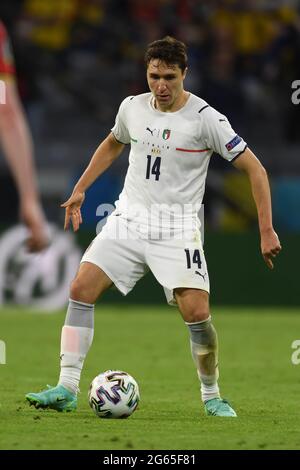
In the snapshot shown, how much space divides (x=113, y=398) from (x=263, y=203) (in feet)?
4.96

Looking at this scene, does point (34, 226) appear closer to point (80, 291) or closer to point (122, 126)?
point (80, 291)

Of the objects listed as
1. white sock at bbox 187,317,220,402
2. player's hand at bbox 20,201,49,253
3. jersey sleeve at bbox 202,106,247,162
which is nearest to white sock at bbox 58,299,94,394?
white sock at bbox 187,317,220,402

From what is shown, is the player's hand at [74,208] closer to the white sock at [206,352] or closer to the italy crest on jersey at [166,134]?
the italy crest on jersey at [166,134]

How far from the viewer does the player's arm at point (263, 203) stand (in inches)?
296

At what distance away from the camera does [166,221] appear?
7879 millimetres

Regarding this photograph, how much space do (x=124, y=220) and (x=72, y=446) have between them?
2.07 m

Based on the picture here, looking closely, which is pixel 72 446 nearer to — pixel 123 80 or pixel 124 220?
pixel 124 220

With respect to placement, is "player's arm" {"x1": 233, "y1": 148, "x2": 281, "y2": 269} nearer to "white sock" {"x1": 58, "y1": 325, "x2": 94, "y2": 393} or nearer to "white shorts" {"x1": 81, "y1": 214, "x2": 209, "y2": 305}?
"white shorts" {"x1": 81, "y1": 214, "x2": 209, "y2": 305}

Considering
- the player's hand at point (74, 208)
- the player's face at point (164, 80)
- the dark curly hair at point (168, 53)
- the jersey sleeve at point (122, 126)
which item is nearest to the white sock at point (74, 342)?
the player's hand at point (74, 208)

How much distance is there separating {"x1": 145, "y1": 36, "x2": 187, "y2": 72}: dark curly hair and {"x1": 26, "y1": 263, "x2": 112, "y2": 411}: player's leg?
1.36m

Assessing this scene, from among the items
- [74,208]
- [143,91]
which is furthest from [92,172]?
[143,91]

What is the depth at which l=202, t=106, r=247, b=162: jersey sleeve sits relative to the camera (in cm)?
771

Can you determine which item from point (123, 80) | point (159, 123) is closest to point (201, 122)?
point (159, 123)
